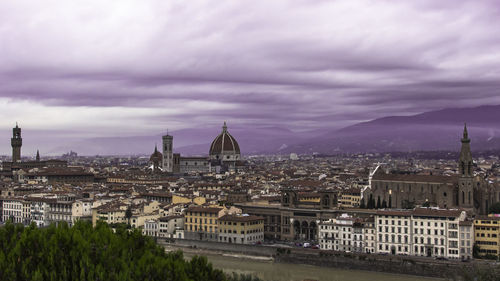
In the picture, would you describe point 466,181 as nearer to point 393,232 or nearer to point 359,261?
point 393,232

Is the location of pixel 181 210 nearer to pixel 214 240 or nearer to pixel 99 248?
pixel 214 240

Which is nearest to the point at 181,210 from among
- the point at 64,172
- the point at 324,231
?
the point at 324,231

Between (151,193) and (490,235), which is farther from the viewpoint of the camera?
(151,193)

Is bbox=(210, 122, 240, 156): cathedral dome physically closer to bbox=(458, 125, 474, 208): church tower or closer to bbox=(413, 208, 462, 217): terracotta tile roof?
bbox=(458, 125, 474, 208): church tower

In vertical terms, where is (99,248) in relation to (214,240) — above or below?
above

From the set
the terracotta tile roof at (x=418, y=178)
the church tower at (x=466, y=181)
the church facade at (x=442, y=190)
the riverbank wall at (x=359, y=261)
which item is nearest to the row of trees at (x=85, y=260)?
the riverbank wall at (x=359, y=261)

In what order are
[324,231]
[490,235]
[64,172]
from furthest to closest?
[64,172] → [324,231] → [490,235]

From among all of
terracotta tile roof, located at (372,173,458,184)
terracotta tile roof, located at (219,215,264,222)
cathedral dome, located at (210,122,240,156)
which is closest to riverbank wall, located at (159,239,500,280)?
terracotta tile roof, located at (219,215,264,222)
